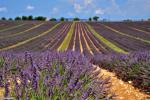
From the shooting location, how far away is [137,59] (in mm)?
11789

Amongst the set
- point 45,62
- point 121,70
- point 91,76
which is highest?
point 45,62

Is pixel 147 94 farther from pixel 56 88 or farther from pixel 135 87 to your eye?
pixel 56 88

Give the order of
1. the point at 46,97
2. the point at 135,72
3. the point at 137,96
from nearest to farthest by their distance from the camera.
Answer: the point at 46,97, the point at 137,96, the point at 135,72

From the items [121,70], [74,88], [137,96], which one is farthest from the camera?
[121,70]

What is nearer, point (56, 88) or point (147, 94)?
point (56, 88)

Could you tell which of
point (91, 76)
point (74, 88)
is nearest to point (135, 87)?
point (91, 76)

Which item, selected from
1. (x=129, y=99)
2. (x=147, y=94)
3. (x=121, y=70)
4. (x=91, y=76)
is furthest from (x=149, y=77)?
(x=121, y=70)

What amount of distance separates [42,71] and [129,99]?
254 cm

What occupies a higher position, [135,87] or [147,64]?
[147,64]

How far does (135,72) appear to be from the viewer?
35.9 feet

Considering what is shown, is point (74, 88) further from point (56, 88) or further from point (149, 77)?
point (149, 77)

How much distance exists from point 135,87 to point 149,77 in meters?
0.85

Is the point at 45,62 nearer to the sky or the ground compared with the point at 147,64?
nearer to the sky

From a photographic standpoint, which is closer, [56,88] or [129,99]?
[56,88]
